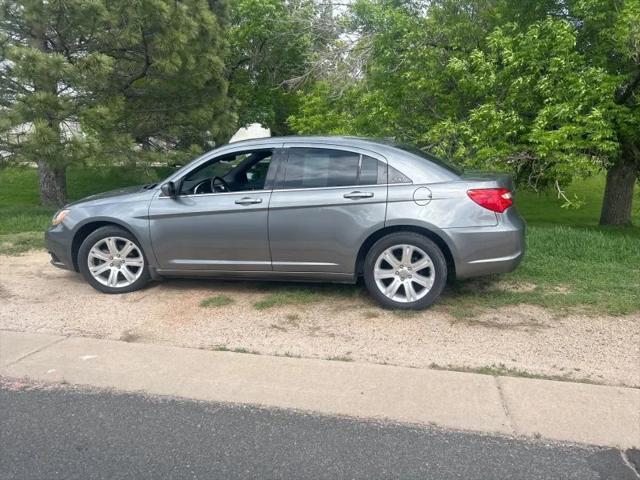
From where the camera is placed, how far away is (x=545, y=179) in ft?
34.6

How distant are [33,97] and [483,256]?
346 inches

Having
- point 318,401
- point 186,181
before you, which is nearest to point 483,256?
point 318,401

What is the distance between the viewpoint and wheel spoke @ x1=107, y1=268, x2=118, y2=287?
6000 mm

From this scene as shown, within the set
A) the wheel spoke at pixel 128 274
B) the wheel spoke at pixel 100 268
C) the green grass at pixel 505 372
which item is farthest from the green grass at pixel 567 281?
the wheel spoke at pixel 100 268

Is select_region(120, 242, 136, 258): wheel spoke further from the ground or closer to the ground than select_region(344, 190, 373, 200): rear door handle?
closer to the ground

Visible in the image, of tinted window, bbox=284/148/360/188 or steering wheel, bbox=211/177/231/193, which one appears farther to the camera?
steering wheel, bbox=211/177/231/193

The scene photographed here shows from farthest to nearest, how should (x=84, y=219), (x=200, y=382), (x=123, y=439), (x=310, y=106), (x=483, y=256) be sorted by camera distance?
(x=310, y=106) < (x=84, y=219) < (x=483, y=256) < (x=200, y=382) < (x=123, y=439)

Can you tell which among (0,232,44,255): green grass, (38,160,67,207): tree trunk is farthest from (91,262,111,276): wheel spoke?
(38,160,67,207): tree trunk

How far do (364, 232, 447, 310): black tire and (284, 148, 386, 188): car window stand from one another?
57 cm

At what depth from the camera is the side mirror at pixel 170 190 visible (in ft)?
19.0

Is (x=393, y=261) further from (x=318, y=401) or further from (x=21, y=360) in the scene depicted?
(x=21, y=360)

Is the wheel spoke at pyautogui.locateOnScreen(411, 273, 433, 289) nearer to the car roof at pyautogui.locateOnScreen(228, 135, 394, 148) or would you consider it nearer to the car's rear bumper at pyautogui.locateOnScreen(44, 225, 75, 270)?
the car roof at pyautogui.locateOnScreen(228, 135, 394, 148)

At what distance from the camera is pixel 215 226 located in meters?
5.65

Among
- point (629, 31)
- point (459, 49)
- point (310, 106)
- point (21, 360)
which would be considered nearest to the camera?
point (21, 360)
